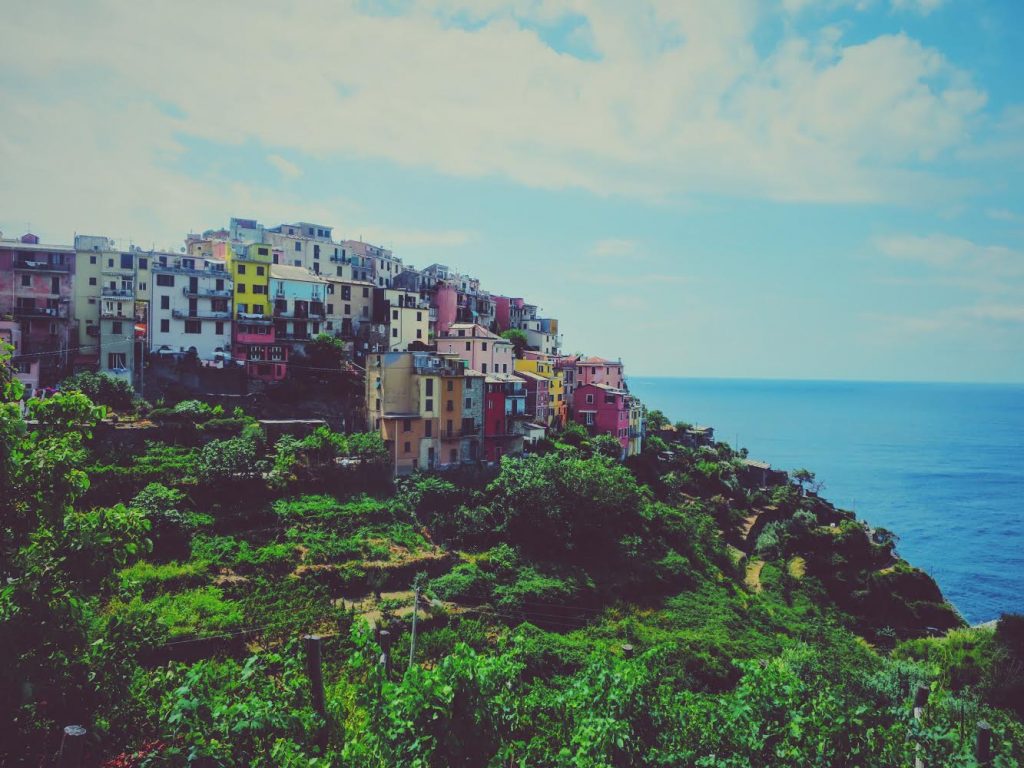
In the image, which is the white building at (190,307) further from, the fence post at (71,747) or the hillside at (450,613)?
the fence post at (71,747)

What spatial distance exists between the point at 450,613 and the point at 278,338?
94.5 ft

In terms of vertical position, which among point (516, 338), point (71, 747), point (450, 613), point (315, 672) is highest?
point (516, 338)

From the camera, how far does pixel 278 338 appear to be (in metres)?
49.7

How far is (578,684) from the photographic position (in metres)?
11.0

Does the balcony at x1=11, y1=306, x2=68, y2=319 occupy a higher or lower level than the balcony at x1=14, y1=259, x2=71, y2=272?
lower

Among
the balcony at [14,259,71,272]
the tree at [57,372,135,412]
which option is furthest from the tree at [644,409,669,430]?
the balcony at [14,259,71,272]

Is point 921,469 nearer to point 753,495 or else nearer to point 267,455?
point 753,495

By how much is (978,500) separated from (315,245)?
84132mm

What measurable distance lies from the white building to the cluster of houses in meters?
0.07

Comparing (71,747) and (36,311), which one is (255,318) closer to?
(36,311)

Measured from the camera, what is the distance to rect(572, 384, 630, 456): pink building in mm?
56781

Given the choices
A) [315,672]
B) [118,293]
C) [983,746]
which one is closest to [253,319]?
[118,293]

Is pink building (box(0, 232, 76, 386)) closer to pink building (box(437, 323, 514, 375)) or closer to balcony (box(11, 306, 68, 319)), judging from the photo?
balcony (box(11, 306, 68, 319))

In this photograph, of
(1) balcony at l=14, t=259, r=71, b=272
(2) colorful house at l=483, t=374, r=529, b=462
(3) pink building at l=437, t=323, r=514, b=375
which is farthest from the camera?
(3) pink building at l=437, t=323, r=514, b=375
